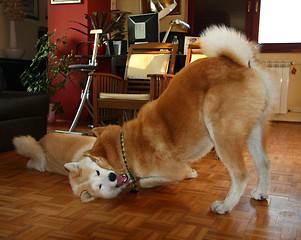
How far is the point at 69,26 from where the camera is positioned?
4.41m

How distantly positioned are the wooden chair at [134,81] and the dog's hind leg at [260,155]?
3.97 feet

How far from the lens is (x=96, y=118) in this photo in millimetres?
2787

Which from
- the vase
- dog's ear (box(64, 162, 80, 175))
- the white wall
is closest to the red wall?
the vase

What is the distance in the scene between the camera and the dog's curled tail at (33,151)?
2.08 meters

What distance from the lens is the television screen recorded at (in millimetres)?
3572

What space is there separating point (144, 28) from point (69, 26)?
134cm

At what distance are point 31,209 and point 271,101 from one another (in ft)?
3.83

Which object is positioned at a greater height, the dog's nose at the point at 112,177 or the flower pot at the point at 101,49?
the flower pot at the point at 101,49

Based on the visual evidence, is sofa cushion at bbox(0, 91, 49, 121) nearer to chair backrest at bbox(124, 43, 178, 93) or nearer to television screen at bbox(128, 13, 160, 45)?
chair backrest at bbox(124, 43, 178, 93)

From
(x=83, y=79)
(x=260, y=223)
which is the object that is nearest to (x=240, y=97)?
(x=260, y=223)

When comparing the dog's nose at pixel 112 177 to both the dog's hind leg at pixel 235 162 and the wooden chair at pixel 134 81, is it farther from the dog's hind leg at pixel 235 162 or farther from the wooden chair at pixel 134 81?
the wooden chair at pixel 134 81

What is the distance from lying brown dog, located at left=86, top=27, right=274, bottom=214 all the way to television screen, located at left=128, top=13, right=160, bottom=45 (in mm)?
2214

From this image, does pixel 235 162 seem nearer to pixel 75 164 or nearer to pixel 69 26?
pixel 75 164

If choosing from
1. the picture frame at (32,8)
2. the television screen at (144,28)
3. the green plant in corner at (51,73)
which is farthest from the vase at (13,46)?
the television screen at (144,28)
